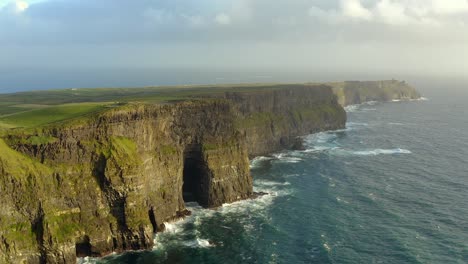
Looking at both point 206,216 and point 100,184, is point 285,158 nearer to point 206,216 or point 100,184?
point 206,216

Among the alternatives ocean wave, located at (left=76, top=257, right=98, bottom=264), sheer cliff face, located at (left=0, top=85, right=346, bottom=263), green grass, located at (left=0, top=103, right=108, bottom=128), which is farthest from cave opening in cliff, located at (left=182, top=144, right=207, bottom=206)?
ocean wave, located at (left=76, top=257, right=98, bottom=264)

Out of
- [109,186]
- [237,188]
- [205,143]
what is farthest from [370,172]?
[109,186]

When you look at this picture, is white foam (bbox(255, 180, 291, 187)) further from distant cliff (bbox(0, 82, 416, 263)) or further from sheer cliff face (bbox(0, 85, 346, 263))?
sheer cliff face (bbox(0, 85, 346, 263))

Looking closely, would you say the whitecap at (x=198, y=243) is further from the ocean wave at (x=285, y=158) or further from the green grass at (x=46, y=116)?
the ocean wave at (x=285, y=158)

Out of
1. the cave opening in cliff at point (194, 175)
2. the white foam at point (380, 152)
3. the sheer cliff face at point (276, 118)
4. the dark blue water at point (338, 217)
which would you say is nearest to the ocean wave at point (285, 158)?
the dark blue water at point (338, 217)

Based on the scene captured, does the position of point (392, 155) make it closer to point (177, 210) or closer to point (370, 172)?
point (370, 172)
